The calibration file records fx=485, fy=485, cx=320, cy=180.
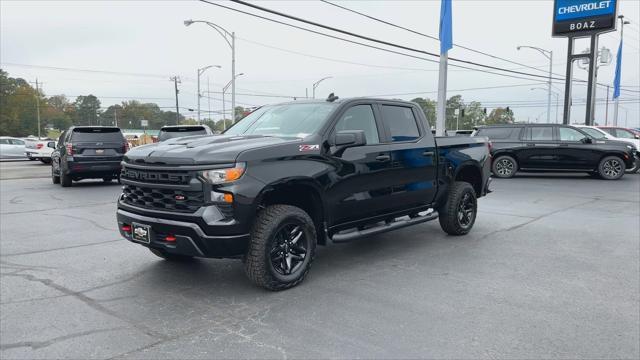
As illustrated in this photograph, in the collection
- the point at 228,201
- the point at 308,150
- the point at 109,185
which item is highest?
the point at 308,150

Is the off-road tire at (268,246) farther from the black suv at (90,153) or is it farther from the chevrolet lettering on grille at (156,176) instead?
the black suv at (90,153)

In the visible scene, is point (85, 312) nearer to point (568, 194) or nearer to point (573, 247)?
point (573, 247)

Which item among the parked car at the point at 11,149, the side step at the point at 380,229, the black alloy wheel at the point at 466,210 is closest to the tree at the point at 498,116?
the parked car at the point at 11,149

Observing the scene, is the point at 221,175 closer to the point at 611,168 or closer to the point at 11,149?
the point at 611,168

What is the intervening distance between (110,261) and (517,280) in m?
4.64

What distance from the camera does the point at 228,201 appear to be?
14.1 ft

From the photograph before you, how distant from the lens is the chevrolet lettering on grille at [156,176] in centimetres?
439

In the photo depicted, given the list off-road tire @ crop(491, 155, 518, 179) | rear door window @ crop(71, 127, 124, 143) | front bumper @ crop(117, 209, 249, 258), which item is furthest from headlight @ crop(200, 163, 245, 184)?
off-road tire @ crop(491, 155, 518, 179)

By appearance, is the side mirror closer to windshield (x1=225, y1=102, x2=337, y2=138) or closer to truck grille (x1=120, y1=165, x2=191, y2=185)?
windshield (x1=225, y1=102, x2=337, y2=138)

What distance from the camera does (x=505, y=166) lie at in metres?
17.2

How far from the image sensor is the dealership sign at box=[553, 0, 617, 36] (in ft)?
85.7

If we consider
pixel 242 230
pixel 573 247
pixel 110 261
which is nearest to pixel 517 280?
pixel 573 247

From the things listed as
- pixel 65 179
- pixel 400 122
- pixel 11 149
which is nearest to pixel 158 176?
pixel 400 122

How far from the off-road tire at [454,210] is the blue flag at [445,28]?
10.3m
